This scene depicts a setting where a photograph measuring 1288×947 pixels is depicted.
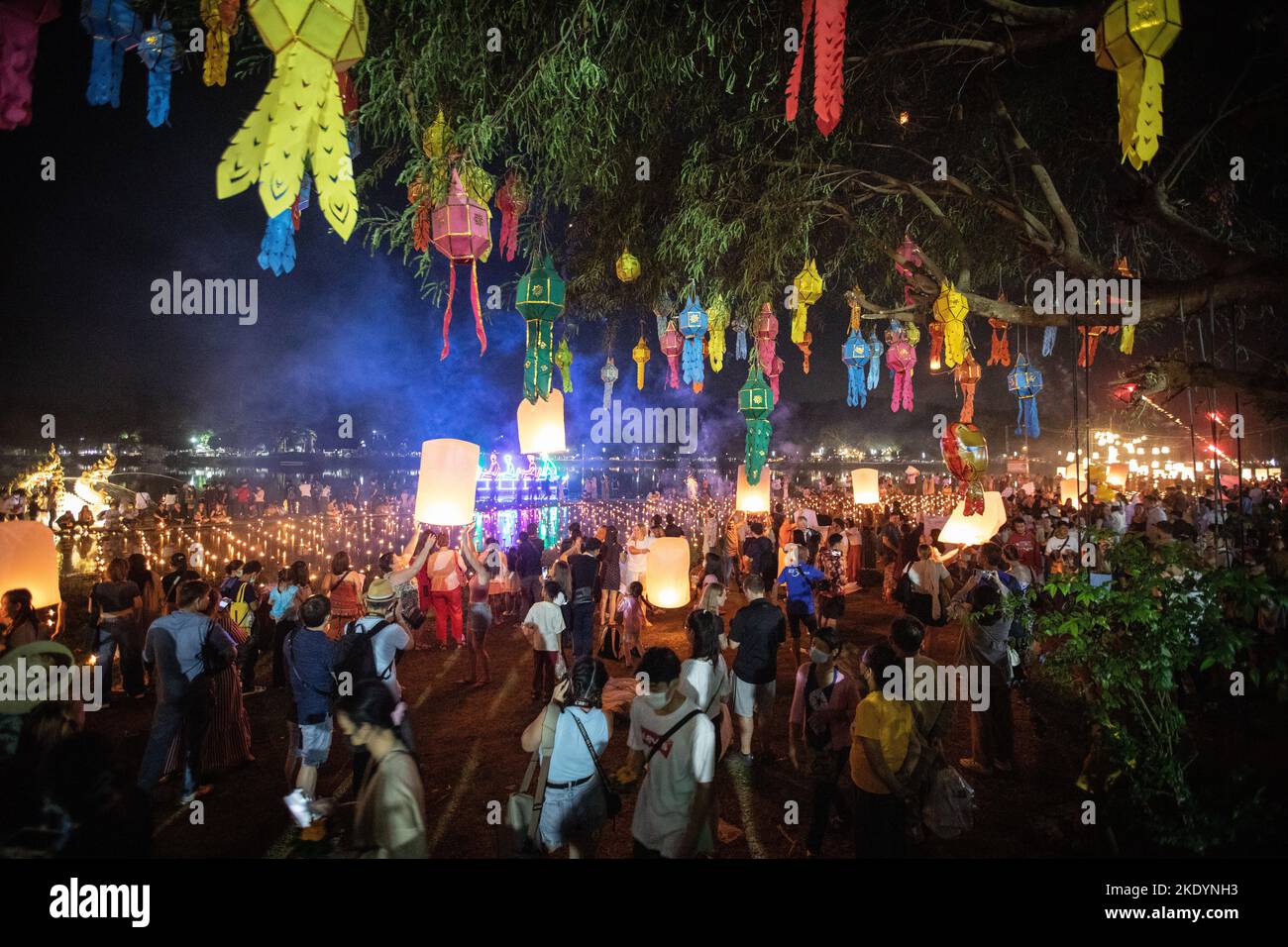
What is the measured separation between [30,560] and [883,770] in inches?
253

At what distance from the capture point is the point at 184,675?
4.42 m

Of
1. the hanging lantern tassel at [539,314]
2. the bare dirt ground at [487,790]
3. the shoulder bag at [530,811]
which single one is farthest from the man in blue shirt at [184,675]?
the hanging lantern tassel at [539,314]

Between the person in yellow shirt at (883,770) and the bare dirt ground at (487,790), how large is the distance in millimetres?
889

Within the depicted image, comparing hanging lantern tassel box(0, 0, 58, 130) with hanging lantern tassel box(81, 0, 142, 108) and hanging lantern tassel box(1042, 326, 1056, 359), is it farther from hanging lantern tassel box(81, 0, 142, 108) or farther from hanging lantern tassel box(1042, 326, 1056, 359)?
hanging lantern tassel box(1042, 326, 1056, 359)

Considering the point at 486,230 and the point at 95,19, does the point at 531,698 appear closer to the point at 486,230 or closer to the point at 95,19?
the point at 486,230

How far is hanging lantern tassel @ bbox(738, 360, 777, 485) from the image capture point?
8.38 metres

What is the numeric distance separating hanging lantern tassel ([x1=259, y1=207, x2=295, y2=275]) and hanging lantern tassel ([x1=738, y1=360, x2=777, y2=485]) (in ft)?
19.7

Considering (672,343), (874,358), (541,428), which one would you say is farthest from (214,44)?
(874,358)

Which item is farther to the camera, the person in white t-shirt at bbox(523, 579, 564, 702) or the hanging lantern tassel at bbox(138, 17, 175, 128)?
the person in white t-shirt at bbox(523, 579, 564, 702)

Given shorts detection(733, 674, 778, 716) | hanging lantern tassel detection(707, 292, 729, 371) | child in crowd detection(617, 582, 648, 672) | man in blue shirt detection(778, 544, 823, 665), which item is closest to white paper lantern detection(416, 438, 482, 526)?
child in crowd detection(617, 582, 648, 672)

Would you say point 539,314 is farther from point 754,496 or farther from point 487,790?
point 754,496

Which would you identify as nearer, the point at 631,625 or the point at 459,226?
the point at 459,226

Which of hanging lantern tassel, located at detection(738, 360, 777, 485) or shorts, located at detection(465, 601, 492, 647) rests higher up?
hanging lantern tassel, located at detection(738, 360, 777, 485)

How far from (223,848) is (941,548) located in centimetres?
1208
